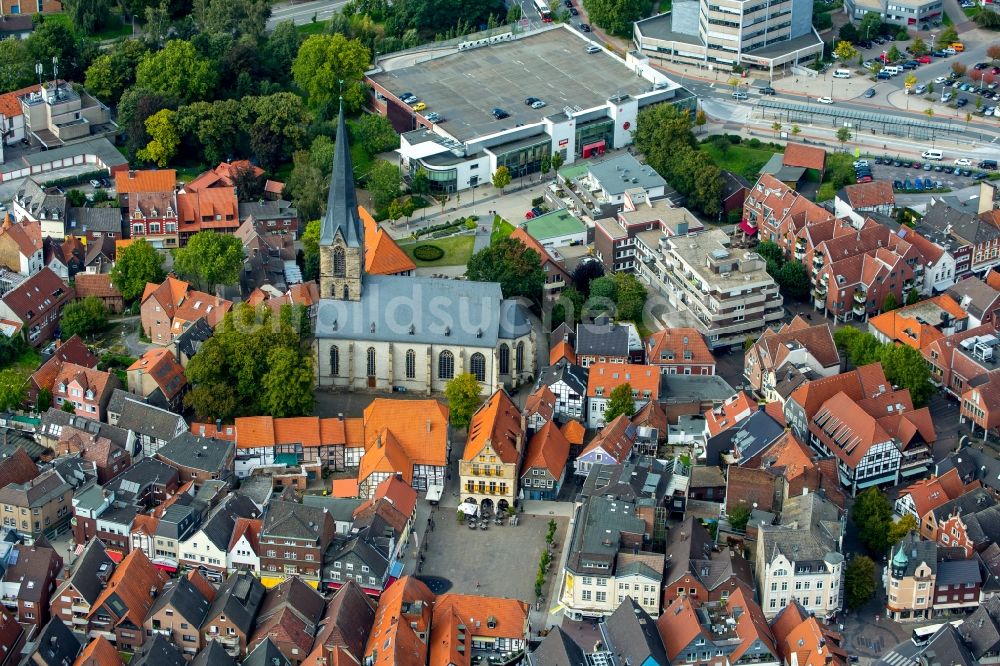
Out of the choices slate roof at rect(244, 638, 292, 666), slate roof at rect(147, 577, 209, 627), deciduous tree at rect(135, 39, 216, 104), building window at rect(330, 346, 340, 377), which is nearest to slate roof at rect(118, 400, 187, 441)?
building window at rect(330, 346, 340, 377)

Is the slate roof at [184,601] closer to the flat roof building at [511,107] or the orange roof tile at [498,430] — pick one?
the orange roof tile at [498,430]

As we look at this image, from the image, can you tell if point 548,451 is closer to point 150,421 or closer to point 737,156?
point 150,421

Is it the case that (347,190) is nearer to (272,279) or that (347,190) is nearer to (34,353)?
(272,279)

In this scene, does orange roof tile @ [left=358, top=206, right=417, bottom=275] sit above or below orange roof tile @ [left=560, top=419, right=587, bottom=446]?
above

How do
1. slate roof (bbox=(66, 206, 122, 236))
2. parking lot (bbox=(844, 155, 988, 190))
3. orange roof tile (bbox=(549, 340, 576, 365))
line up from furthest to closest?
parking lot (bbox=(844, 155, 988, 190)) < slate roof (bbox=(66, 206, 122, 236)) < orange roof tile (bbox=(549, 340, 576, 365))

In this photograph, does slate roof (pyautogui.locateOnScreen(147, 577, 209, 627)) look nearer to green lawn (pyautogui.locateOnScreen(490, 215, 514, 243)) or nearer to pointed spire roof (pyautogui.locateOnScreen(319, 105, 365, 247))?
pointed spire roof (pyautogui.locateOnScreen(319, 105, 365, 247))

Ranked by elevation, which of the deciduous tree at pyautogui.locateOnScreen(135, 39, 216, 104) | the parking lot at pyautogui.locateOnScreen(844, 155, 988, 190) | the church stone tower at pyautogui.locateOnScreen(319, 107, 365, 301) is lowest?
the parking lot at pyautogui.locateOnScreen(844, 155, 988, 190)
